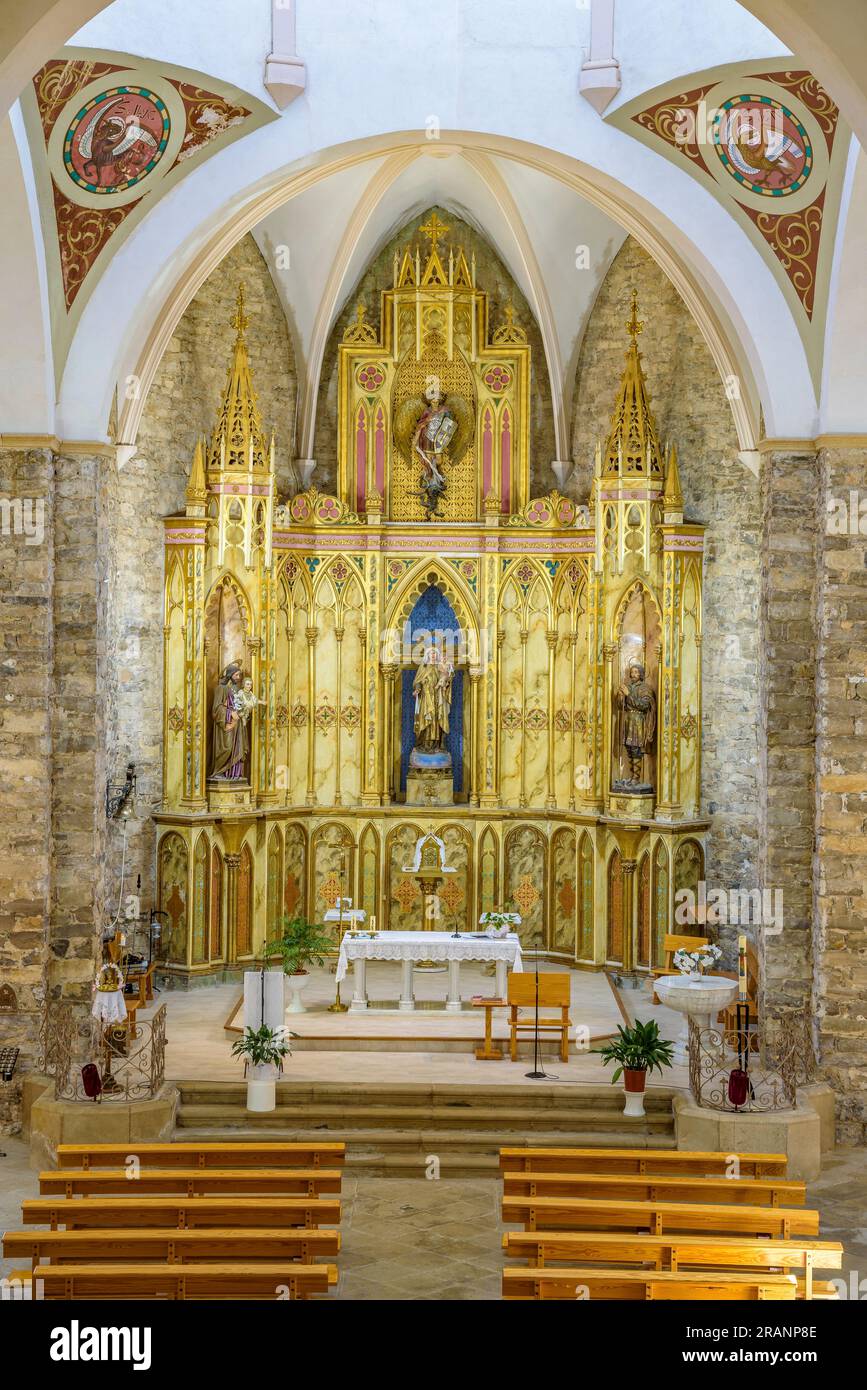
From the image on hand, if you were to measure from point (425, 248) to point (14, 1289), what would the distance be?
14.0 metres

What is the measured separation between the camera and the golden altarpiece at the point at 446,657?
57.3 feet

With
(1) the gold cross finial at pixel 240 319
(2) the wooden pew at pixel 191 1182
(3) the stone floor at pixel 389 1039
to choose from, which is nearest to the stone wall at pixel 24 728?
(3) the stone floor at pixel 389 1039

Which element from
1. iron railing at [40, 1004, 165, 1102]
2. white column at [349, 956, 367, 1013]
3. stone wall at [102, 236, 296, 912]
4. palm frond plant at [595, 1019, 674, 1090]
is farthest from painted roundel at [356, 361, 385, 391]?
palm frond plant at [595, 1019, 674, 1090]

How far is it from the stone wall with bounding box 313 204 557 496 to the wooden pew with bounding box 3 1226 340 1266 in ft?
38.9

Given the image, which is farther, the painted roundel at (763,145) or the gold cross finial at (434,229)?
the gold cross finial at (434,229)

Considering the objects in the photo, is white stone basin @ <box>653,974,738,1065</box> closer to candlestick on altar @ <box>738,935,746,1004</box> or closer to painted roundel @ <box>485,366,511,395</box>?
candlestick on altar @ <box>738,935,746,1004</box>

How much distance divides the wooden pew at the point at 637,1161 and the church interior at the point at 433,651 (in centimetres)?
7

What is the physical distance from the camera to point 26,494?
1312cm

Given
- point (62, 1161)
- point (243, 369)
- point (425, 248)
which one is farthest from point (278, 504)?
point (62, 1161)

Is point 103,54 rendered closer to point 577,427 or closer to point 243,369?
point 243,369

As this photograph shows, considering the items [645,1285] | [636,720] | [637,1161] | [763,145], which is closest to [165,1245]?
[645,1285]

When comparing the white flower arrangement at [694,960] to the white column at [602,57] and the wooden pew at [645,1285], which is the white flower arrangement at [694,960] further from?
the white column at [602,57]

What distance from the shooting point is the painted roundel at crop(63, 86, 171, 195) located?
12.5 m

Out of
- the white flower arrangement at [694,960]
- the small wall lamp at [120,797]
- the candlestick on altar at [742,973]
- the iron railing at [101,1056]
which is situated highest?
the small wall lamp at [120,797]
